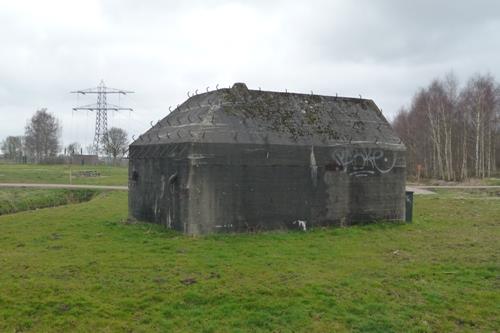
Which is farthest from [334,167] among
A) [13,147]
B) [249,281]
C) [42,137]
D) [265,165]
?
[13,147]

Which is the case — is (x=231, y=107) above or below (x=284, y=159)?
above

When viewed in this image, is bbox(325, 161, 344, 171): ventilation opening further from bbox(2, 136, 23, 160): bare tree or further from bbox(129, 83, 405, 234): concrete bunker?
bbox(2, 136, 23, 160): bare tree

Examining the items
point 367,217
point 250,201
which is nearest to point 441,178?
point 367,217

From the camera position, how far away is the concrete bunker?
11750mm

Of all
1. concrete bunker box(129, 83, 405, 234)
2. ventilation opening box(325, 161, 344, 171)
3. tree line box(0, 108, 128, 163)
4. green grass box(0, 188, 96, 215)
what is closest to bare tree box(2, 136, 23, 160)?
tree line box(0, 108, 128, 163)

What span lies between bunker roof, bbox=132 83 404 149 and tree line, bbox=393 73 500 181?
30158mm

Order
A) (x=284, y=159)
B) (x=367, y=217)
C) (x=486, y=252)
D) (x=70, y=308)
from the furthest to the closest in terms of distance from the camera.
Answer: (x=367, y=217)
(x=284, y=159)
(x=486, y=252)
(x=70, y=308)

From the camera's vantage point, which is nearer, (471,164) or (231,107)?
(231,107)

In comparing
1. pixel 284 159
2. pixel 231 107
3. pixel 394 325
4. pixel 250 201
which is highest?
pixel 231 107

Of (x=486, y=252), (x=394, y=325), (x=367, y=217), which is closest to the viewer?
(x=394, y=325)

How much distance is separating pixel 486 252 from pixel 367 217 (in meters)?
3.70

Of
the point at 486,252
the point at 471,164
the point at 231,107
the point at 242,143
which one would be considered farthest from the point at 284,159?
the point at 471,164

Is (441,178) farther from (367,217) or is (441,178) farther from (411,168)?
(367,217)

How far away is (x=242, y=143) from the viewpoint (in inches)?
472
